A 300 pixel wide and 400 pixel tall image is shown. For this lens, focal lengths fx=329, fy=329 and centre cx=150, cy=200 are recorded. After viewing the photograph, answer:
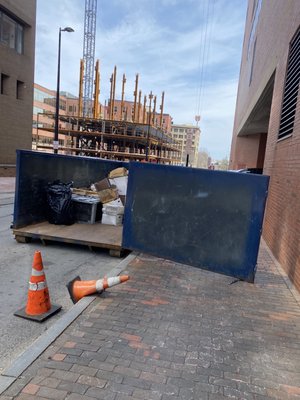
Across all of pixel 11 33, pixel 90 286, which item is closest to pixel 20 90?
pixel 11 33

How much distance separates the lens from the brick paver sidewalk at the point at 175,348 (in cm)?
259

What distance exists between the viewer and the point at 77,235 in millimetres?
7004

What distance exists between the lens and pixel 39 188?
764 centimetres

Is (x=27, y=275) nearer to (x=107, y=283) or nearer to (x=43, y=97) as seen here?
(x=107, y=283)

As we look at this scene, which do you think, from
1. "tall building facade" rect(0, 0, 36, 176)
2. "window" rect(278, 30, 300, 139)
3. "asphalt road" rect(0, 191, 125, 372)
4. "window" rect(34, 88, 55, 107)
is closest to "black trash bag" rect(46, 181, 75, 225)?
"asphalt road" rect(0, 191, 125, 372)

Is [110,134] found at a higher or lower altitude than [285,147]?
higher

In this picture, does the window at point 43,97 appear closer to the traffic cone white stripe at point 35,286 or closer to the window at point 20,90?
the window at point 20,90

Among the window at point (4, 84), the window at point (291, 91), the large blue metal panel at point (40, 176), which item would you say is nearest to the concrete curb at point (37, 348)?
the large blue metal panel at point (40, 176)

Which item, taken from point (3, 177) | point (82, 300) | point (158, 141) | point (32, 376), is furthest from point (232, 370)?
point (158, 141)

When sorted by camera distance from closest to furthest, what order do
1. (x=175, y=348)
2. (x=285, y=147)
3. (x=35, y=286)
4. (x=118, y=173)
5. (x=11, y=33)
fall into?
(x=175, y=348), (x=35, y=286), (x=285, y=147), (x=118, y=173), (x=11, y=33)

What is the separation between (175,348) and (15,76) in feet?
88.5

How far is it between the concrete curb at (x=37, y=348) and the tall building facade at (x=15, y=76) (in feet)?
75.4

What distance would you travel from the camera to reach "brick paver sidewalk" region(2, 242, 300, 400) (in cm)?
259

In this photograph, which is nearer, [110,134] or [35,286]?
[35,286]
